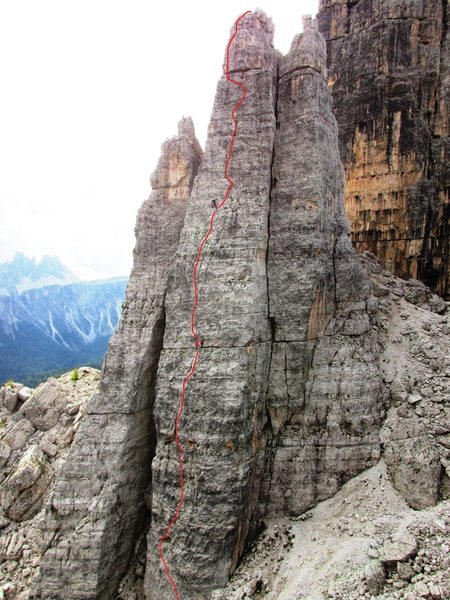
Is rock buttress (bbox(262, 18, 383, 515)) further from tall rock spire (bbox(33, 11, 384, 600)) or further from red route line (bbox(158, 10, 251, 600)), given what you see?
red route line (bbox(158, 10, 251, 600))

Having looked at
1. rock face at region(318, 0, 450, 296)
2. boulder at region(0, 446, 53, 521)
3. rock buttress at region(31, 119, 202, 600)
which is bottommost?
boulder at region(0, 446, 53, 521)

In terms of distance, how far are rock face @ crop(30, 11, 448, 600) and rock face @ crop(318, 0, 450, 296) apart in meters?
10.6

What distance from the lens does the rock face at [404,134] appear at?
2139 centimetres

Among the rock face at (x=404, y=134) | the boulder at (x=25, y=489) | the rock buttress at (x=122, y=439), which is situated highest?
the rock face at (x=404, y=134)

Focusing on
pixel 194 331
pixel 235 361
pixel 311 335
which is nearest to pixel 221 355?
pixel 235 361

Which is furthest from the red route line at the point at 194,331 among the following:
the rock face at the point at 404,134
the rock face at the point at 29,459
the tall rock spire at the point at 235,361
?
the rock face at the point at 404,134

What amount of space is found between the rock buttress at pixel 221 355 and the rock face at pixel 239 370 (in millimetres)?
40

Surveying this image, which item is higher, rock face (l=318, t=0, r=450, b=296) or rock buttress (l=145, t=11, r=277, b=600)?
rock face (l=318, t=0, r=450, b=296)

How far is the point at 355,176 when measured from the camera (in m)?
22.7

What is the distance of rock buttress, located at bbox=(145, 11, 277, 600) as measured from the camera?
10.2 m

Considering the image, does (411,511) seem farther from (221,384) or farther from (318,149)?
(318,149)

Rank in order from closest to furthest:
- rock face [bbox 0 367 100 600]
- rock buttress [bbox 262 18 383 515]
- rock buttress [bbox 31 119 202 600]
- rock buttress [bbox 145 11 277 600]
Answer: rock buttress [bbox 145 11 277 600]
rock buttress [bbox 31 119 202 600]
rock buttress [bbox 262 18 383 515]
rock face [bbox 0 367 100 600]

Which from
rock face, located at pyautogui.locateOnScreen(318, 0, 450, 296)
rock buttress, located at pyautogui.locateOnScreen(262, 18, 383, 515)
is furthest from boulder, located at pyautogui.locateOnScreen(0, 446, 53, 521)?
rock face, located at pyautogui.locateOnScreen(318, 0, 450, 296)

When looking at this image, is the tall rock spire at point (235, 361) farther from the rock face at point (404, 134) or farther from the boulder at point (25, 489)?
the rock face at point (404, 134)
